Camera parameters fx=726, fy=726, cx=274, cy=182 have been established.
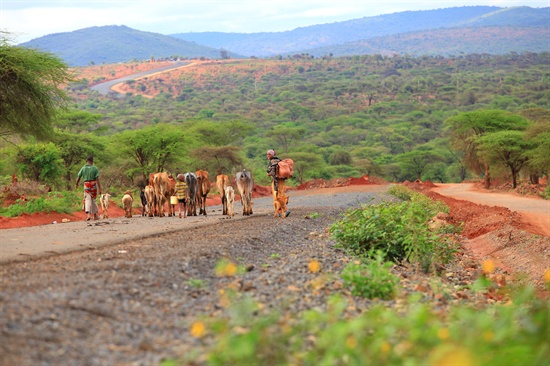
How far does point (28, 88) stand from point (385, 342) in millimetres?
16007

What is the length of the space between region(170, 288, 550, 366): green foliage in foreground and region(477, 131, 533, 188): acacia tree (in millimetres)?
36929

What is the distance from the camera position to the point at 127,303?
644cm

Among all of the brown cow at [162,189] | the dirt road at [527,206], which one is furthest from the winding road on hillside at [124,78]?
the brown cow at [162,189]

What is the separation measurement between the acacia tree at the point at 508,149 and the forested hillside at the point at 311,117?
501mm

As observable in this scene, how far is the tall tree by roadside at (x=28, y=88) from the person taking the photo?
60.2ft

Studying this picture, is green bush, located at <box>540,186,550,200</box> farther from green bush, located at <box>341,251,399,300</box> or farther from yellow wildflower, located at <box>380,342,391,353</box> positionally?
yellow wildflower, located at <box>380,342,391,353</box>

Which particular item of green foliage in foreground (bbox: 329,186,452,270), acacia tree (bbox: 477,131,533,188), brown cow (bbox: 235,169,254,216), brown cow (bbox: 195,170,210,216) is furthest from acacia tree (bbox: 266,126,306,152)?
green foliage in foreground (bbox: 329,186,452,270)

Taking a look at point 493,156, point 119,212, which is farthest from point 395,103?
point 119,212

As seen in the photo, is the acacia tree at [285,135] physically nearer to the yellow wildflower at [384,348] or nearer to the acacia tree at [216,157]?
the acacia tree at [216,157]

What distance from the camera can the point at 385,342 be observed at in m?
4.89

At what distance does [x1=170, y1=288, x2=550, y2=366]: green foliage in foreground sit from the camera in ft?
14.8

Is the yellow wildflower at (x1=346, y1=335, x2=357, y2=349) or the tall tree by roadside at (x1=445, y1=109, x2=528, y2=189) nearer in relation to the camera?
the yellow wildflower at (x1=346, y1=335, x2=357, y2=349)

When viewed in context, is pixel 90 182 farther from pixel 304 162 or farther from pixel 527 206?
pixel 304 162

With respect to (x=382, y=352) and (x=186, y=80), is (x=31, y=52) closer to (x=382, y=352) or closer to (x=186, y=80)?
(x=382, y=352)
